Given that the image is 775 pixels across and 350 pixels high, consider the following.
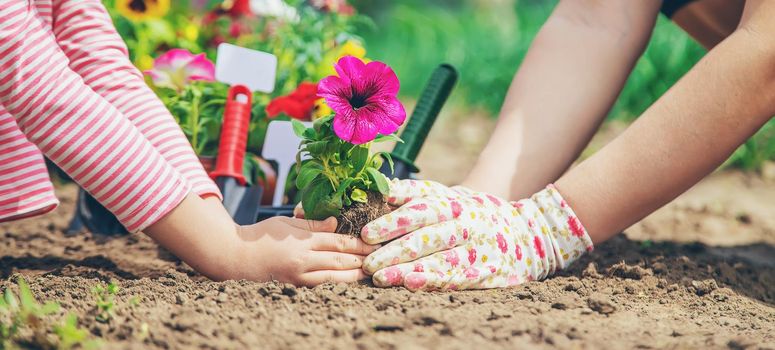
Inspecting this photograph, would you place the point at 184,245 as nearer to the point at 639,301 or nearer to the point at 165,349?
the point at 165,349

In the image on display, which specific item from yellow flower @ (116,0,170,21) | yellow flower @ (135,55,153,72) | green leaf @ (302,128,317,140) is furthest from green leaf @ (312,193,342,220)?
yellow flower @ (116,0,170,21)

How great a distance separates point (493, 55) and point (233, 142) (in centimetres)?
238

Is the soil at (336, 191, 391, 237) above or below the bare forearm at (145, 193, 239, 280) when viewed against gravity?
above

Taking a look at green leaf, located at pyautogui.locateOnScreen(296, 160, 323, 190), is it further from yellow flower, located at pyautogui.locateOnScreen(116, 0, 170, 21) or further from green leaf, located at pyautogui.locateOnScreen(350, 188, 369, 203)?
yellow flower, located at pyautogui.locateOnScreen(116, 0, 170, 21)

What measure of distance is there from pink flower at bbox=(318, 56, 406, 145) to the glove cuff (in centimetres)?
40

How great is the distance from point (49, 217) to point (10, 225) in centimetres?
12

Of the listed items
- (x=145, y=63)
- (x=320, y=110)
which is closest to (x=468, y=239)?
(x=320, y=110)

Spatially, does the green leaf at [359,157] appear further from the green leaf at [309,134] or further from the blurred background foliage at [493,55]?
the blurred background foliage at [493,55]

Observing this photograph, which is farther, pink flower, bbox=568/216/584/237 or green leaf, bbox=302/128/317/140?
pink flower, bbox=568/216/584/237

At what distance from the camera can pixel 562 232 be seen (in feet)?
4.70

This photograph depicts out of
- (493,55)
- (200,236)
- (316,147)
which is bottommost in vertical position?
(200,236)

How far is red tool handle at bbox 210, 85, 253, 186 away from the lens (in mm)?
1619

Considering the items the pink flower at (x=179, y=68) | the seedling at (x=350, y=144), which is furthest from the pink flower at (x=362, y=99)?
the pink flower at (x=179, y=68)

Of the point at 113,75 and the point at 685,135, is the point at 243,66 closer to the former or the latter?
the point at 113,75
